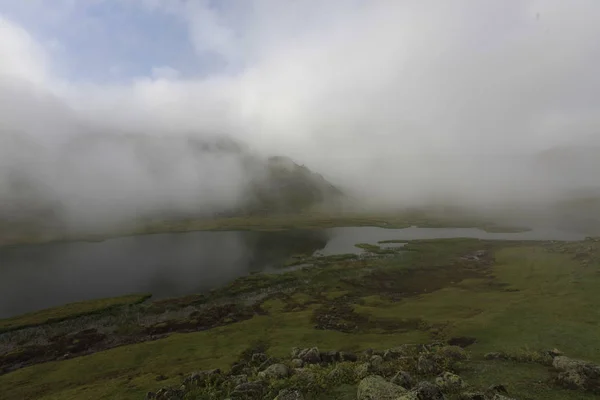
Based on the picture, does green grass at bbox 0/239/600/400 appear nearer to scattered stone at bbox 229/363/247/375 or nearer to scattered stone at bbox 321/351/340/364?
scattered stone at bbox 229/363/247/375


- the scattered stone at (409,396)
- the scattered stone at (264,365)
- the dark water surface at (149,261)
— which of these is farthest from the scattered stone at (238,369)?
the dark water surface at (149,261)

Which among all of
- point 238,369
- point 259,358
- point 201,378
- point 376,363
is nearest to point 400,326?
point 259,358

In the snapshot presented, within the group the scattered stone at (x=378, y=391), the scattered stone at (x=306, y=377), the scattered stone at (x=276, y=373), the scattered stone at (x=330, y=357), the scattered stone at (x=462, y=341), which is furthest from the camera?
the scattered stone at (x=462, y=341)

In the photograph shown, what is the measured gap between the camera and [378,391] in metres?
23.0

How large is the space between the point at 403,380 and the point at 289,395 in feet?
31.9

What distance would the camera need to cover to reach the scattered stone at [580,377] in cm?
2484

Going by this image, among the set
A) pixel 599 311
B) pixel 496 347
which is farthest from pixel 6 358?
pixel 599 311

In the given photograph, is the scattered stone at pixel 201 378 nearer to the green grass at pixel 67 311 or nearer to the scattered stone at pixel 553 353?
the scattered stone at pixel 553 353

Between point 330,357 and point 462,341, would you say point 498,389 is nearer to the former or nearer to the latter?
point 330,357

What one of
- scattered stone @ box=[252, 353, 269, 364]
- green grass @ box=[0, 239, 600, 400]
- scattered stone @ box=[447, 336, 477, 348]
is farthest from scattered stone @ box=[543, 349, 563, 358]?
scattered stone @ box=[252, 353, 269, 364]

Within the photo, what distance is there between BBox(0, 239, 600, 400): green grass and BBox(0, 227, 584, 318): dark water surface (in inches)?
848

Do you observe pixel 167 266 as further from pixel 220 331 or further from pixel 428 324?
pixel 428 324

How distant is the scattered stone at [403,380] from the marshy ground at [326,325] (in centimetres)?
367

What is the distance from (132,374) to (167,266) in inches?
3097
